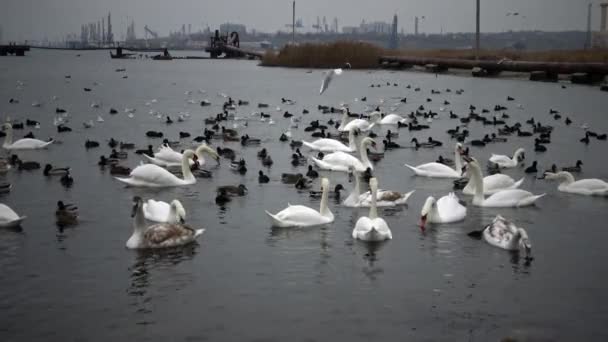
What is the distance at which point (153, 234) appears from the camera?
12438 mm

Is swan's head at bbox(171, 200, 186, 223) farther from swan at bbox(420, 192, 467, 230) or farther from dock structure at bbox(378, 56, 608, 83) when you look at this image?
dock structure at bbox(378, 56, 608, 83)

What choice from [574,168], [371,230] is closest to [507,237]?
[371,230]

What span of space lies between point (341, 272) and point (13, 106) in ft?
99.9

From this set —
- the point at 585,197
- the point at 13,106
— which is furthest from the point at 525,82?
the point at 585,197

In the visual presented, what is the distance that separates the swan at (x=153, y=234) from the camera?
12.4 metres

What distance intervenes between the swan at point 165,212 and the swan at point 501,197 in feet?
18.3

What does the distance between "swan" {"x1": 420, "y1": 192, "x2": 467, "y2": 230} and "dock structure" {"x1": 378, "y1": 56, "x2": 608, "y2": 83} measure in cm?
3811

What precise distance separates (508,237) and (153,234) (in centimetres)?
522

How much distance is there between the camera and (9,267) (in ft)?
37.7

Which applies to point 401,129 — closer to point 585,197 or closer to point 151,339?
point 585,197

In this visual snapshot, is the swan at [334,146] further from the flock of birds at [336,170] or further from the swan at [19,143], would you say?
the swan at [19,143]

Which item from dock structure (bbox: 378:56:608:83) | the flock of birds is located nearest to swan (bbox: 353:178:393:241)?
the flock of birds

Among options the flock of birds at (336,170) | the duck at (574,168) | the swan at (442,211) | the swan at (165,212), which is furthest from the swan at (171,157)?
the duck at (574,168)

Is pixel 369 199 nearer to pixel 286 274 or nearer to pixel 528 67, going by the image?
pixel 286 274
